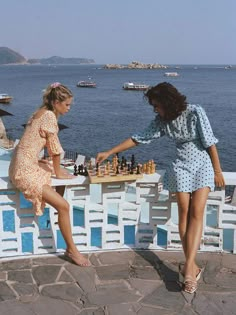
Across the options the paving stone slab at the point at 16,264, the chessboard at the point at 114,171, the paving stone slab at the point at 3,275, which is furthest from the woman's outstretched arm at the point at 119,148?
the paving stone slab at the point at 3,275

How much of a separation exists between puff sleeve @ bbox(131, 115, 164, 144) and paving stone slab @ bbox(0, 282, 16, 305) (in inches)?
70.0

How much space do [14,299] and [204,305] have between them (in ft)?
5.22

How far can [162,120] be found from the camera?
3.96 m

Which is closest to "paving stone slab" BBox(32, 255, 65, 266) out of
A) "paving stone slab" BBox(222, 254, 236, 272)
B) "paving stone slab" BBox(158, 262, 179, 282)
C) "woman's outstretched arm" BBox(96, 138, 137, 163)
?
"paving stone slab" BBox(158, 262, 179, 282)

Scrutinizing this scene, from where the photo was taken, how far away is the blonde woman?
3.89 metres

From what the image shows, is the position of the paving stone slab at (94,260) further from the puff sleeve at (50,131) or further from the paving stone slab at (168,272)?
the puff sleeve at (50,131)

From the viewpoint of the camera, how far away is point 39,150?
399 centimetres

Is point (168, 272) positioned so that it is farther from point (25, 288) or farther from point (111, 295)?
point (25, 288)

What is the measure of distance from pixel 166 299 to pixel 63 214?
1217 millimetres

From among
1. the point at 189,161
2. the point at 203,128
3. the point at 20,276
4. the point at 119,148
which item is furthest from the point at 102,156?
the point at 20,276

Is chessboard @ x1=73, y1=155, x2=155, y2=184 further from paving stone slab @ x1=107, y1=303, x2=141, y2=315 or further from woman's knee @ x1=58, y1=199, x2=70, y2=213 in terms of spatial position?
paving stone slab @ x1=107, y1=303, x2=141, y2=315

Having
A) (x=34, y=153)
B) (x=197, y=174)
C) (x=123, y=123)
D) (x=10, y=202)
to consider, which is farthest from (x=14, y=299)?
(x=123, y=123)

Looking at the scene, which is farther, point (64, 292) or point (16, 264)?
point (16, 264)

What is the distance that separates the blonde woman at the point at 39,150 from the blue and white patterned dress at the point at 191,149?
1.01m
